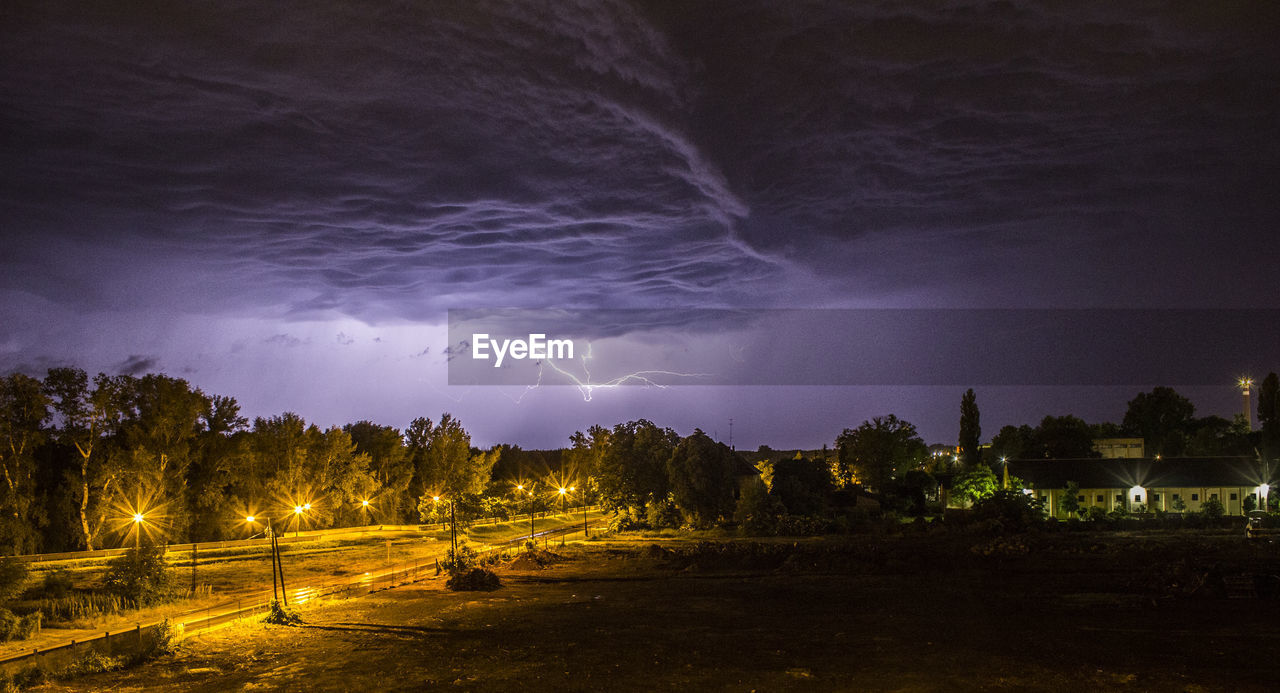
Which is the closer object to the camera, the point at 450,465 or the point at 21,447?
the point at 21,447

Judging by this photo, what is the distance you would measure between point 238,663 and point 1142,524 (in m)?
53.3

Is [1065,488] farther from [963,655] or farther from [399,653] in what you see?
[399,653]

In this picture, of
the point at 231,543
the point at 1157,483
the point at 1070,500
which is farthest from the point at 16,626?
the point at 1157,483

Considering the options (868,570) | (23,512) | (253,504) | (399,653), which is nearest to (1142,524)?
(868,570)

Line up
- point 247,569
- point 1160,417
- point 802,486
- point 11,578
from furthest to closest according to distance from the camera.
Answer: point 1160,417 < point 802,486 < point 247,569 < point 11,578

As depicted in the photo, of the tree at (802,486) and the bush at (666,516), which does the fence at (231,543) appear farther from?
the tree at (802,486)

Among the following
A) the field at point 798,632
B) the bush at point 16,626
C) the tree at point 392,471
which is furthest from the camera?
the tree at point 392,471

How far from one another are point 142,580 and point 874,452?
208 ft

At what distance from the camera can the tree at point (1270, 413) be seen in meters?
74.7

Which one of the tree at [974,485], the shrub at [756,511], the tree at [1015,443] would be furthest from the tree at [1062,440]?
the shrub at [756,511]

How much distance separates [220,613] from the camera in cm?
2566

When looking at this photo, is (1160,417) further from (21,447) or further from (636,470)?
(21,447)

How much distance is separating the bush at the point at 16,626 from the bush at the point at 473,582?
536 inches

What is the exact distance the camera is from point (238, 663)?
19.1 meters
